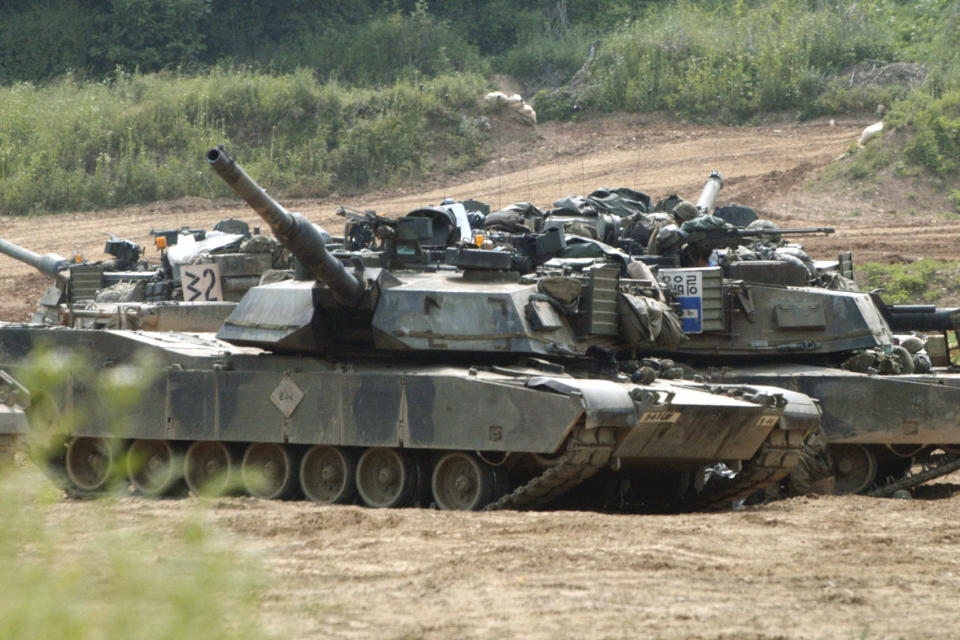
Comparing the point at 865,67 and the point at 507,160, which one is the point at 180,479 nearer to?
the point at 507,160

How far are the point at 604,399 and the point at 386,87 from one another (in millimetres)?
25676

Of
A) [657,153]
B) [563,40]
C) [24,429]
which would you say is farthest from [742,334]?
[563,40]

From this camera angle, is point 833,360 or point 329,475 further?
point 833,360

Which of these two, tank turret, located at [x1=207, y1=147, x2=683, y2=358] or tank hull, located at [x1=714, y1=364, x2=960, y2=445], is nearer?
tank turret, located at [x1=207, y1=147, x2=683, y2=358]

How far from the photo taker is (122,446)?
44.3 feet

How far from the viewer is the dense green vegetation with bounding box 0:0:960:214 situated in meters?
32.7

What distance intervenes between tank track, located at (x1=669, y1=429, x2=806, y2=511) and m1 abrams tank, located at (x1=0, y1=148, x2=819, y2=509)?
0.07 ft

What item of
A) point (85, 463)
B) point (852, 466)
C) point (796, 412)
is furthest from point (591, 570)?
point (852, 466)

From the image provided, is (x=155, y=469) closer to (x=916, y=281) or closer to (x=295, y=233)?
(x=295, y=233)

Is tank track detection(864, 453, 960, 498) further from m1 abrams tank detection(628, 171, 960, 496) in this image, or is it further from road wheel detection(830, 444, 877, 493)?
road wheel detection(830, 444, 877, 493)

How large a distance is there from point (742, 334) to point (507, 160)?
1798 centimetres

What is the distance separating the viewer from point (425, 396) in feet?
38.8

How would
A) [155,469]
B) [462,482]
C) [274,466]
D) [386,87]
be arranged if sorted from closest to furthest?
[462,482] → [274,466] → [155,469] → [386,87]

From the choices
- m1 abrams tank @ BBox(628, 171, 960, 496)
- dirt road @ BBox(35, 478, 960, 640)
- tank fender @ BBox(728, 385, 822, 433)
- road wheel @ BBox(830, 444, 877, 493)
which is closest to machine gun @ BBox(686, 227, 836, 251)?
m1 abrams tank @ BBox(628, 171, 960, 496)
